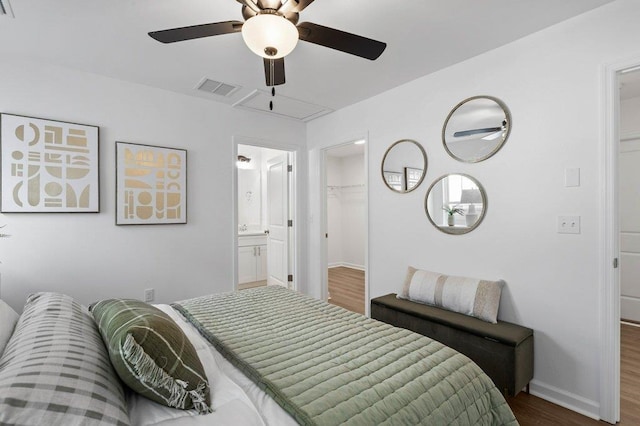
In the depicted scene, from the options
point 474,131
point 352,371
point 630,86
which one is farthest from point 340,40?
point 630,86

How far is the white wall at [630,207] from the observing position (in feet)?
11.1

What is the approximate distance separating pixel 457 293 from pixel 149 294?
2782mm

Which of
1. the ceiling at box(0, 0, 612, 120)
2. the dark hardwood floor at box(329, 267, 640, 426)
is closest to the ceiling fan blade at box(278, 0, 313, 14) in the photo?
the ceiling at box(0, 0, 612, 120)

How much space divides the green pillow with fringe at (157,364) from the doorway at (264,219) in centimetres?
245

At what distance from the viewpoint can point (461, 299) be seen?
2.32 meters

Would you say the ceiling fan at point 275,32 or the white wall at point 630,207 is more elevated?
the ceiling fan at point 275,32

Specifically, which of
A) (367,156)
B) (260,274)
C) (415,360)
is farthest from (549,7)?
(260,274)

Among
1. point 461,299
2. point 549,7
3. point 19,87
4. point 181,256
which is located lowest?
point 461,299

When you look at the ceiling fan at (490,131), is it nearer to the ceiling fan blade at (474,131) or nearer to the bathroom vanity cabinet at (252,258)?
the ceiling fan blade at (474,131)

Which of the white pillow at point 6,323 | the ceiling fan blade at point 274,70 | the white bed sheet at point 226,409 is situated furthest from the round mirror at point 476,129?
the white pillow at point 6,323

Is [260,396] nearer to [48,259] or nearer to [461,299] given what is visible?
[461,299]

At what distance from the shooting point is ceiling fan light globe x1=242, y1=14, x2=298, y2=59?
1.40 meters

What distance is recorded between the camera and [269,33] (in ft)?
4.61

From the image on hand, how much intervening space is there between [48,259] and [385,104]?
11.0ft
